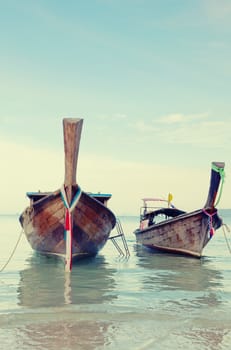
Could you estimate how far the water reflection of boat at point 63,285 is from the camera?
10.3 meters

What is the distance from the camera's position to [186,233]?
20.2 metres

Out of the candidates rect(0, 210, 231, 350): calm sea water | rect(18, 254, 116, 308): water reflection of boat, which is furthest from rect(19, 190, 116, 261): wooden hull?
rect(0, 210, 231, 350): calm sea water

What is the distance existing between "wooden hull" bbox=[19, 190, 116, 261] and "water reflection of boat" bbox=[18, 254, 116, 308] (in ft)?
2.47

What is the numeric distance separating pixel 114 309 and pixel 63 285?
11.5ft

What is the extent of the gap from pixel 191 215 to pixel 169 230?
7.22 ft

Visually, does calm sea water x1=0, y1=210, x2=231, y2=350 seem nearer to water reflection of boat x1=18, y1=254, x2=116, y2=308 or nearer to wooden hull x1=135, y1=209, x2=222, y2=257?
water reflection of boat x1=18, y1=254, x2=116, y2=308

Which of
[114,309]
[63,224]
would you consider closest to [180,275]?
[63,224]

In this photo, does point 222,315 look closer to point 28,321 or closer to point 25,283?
point 28,321

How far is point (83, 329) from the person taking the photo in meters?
7.51

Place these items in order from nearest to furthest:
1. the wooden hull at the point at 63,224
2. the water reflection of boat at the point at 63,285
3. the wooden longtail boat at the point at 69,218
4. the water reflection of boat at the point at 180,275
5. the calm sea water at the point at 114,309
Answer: the calm sea water at the point at 114,309 → the water reflection of boat at the point at 63,285 → the water reflection of boat at the point at 180,275 → the wooden longtail boat at the point at 69,218 → the wooden hull at the point at 63,224

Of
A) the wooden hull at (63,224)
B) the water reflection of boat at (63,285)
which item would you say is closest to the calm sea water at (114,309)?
the water reflection of boat at (63,285)

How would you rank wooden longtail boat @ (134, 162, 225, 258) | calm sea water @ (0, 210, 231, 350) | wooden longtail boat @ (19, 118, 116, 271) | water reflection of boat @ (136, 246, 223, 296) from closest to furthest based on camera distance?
calm sea water @ (0, 210, 231, 350) → water reflection of boat @ (136, 246, 223, 296) → wooden longtail boat @ (19, 118, 116, 271) → wooden longtail boat @ (134, 162, 225, 258)

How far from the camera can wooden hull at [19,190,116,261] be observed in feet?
50.5

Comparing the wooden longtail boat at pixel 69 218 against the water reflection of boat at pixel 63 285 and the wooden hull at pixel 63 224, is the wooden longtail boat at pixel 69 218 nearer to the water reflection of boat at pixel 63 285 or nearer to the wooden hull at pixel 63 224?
the wooden hull at pixel 63 224
